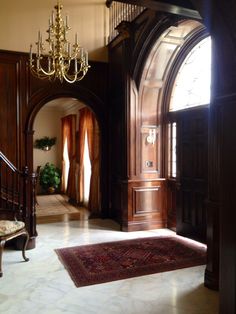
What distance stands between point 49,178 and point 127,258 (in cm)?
595

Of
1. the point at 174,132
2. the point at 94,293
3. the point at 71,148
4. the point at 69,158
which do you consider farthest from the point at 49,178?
the point at 94,293

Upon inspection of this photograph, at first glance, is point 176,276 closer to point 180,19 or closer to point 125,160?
point 125,160

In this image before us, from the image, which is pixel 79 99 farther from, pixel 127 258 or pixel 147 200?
pixel 127 258

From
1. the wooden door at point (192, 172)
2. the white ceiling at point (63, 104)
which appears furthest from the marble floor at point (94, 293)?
the white ceiling at point (63, 104)

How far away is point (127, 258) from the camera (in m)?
3.64

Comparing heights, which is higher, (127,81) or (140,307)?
(127,81)

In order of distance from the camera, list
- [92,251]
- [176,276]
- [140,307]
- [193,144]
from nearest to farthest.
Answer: [140,307] < [176,276] < [92,251] < [193,144]

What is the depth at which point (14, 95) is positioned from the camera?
5.14 meters

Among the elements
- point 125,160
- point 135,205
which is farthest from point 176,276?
point 125,160

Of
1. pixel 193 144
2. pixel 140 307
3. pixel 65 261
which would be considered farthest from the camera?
pixel 193 144

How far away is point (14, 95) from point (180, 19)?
10.3 ft

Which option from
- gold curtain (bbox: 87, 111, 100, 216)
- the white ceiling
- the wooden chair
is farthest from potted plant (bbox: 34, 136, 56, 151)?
the wooden chair

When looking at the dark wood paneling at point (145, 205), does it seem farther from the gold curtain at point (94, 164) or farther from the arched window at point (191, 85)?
the gold curtain at point (94, 164)

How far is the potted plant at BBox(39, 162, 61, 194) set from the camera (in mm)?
9055
